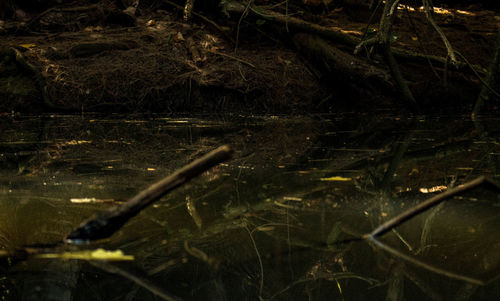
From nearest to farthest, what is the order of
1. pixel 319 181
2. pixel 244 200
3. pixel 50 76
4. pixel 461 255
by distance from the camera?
pixel 461 255
pixel 244 200
pixel 319 181
pixel 50 76

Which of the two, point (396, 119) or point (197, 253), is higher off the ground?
point (197, 253)

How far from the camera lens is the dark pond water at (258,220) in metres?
1.82

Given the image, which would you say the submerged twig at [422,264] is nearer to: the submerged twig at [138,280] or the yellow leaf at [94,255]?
the submerged twig at [138,280]

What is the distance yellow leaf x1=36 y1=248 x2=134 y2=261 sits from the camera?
1.96 m

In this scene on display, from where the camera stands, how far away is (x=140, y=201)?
6.35 ft

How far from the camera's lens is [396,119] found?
6.30 m

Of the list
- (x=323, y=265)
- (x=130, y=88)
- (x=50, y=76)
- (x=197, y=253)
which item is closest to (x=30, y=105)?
(x=50, y=76)

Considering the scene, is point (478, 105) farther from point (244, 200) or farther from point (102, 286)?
point (102, 286)

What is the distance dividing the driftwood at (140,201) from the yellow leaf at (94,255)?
11cm

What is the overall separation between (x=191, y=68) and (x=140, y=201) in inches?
212

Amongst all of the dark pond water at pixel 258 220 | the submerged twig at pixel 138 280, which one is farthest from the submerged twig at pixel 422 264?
the submerged twig at pixel 138 280

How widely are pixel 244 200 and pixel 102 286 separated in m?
1.20

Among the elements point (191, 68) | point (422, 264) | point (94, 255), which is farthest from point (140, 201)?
point (191, 68)

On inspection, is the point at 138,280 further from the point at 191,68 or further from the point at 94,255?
the point at 191,68
